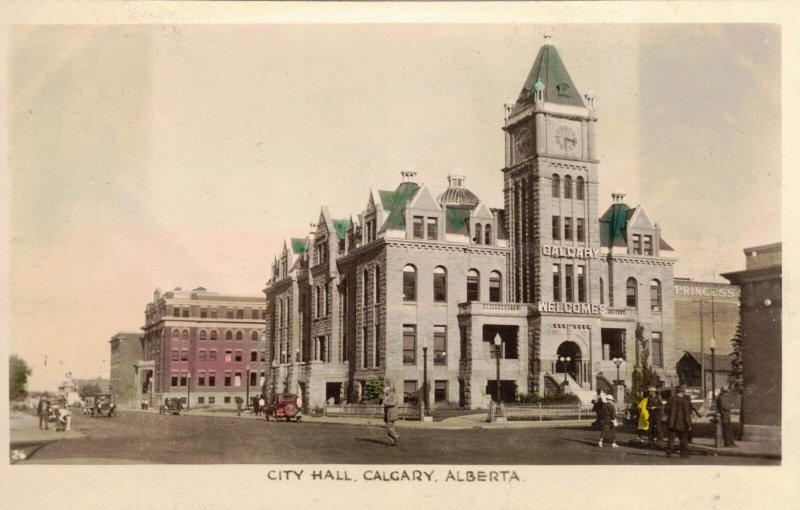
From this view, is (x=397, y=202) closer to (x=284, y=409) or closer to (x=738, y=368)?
(x=284, y=409)

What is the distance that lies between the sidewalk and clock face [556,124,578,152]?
15.5 meters

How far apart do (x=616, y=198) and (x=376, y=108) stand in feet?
21.8

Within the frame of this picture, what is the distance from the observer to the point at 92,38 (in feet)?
70.7

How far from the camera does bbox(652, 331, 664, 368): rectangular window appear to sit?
2880 centimetres

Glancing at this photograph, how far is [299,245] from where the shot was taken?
27.7 m

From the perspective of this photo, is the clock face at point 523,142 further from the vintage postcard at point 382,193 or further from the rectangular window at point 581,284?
the rectangular window at point 581,284

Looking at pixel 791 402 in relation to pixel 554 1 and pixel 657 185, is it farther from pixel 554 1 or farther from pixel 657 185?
pixel 554 1

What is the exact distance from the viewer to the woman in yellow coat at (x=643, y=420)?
22469mm

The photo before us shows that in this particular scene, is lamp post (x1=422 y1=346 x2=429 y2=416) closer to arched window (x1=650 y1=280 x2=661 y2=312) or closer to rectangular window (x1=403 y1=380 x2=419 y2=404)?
rectangular window (x1=403 y1=380 x2=419 y2=404)

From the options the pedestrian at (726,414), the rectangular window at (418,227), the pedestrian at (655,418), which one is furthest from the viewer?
the rectangular window at (418,227)

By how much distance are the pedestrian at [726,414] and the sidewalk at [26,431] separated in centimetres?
1493

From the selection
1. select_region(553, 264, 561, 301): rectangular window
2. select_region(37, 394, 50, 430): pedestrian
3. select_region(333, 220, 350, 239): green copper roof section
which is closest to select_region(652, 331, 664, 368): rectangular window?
select_region(553, 264, 561, 301): rectangular window

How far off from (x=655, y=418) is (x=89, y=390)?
15.5 metres

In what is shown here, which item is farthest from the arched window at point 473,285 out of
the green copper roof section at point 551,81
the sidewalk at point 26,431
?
the sidewalk at point 26,431
